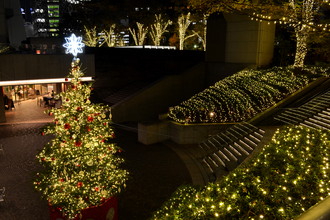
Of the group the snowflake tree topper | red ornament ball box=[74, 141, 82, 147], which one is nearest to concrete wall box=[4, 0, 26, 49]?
the snowflake tree topper

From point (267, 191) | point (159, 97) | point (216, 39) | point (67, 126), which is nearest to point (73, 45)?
point (159, 97)

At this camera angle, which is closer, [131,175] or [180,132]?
[131,175]

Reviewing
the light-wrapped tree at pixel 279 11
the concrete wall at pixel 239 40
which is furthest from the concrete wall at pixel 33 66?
the concrete wall at pixel 239 40

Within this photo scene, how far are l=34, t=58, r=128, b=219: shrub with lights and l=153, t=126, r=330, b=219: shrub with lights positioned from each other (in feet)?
5.41

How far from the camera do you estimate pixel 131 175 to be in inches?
411

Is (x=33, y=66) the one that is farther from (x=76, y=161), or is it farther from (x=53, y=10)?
(x=53, y=10)

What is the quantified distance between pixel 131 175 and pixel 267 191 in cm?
606

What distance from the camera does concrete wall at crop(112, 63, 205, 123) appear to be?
58.7ft

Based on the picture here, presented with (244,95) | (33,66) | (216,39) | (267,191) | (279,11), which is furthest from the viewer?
(216,39)

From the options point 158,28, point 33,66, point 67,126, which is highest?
point 158,28

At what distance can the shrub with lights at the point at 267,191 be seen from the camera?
481cm

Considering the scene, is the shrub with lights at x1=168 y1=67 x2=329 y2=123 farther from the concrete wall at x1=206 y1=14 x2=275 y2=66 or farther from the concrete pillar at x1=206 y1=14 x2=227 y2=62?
the concrete pillar at x1=206 y1=14 x2=227 y2=62

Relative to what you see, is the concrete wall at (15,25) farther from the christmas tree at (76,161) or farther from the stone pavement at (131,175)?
the christmas tree at (76,161)

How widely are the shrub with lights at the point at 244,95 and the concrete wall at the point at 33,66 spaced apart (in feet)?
21.3
